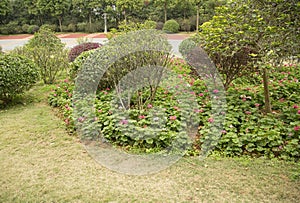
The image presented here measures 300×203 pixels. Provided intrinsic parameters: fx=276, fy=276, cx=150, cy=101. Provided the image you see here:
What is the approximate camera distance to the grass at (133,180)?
267cm

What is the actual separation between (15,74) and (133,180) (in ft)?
10.7

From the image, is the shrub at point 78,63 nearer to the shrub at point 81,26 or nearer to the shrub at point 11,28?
the shrub at point 81,26

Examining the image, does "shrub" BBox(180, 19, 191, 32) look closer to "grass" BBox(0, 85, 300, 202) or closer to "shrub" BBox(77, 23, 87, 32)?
"shrub" BBox(77, 23, 87, 32)

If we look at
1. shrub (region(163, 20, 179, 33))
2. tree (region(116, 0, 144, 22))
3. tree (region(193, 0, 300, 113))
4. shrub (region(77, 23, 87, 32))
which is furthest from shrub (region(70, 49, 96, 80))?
shrub (region(77, 23, 87, 32))

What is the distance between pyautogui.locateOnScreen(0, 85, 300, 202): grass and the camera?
8.76ft

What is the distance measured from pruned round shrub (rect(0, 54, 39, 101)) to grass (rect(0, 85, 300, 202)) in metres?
1.59

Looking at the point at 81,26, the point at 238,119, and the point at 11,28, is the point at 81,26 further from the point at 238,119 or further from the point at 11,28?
the point at 238,119

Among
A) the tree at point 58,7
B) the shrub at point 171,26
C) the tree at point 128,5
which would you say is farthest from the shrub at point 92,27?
the shrub at point 171,26

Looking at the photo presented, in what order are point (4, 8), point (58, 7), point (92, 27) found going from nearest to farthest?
point (58, 7) < point (4, 8) < point (92, 27)

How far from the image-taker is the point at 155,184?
2881 millimetres

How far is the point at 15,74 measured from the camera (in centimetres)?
494

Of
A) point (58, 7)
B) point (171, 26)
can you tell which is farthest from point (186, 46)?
point (58, 7)

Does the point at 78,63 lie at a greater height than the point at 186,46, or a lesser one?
lesser

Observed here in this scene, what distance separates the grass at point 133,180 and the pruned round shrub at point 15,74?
1.59m
